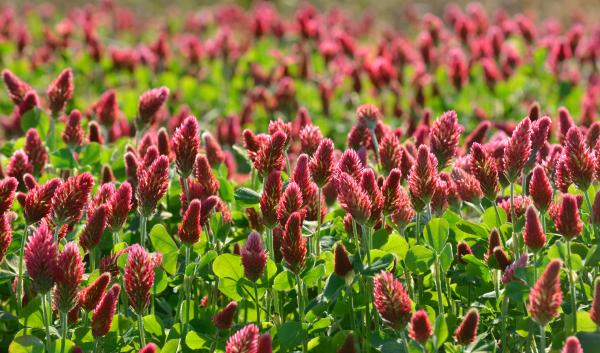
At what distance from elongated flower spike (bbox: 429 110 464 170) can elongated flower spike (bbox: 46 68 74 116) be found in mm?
1805

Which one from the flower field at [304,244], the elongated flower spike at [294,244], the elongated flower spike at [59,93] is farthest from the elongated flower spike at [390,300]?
the elongated flower spike at [59,93]

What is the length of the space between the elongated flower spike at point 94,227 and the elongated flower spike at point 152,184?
0.39ft

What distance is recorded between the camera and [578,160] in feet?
9.03

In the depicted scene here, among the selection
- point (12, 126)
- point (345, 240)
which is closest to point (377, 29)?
point (12, 126)

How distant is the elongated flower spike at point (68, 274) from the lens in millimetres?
2504

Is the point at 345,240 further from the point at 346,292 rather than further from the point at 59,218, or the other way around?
the point at 59,218

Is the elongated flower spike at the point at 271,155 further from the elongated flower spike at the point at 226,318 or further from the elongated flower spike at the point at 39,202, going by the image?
the elongated flower spike at the point at 39,202

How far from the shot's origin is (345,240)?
10.7 feet

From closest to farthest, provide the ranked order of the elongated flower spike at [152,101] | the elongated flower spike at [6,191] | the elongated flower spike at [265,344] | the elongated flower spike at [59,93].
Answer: the elongated flower spike at [265,344], the elongated flower spike at [6,191], the elongated flower spike at [152,101], the elongated flower spike at [59,93]

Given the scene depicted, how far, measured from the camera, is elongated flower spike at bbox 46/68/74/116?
4113 millimetres

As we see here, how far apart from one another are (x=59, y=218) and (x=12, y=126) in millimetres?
3226

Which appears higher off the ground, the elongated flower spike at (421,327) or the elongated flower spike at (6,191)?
the elongated flower spike at (6,191)

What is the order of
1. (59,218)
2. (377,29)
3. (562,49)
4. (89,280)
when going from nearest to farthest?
1. (59,218)
2. (89,280)
3. (562,49)
4. (377,29)

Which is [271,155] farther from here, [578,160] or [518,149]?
[578,160]
